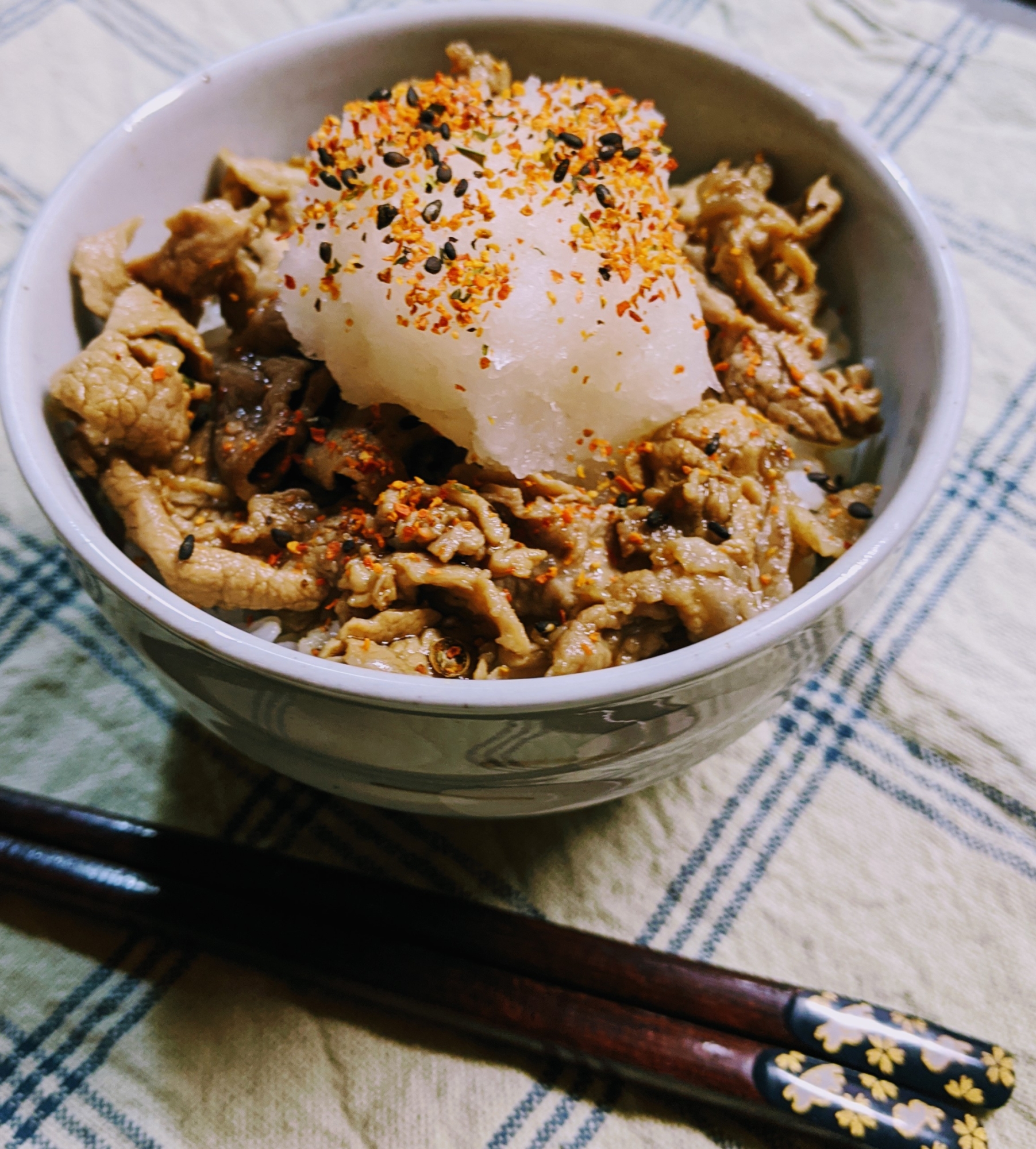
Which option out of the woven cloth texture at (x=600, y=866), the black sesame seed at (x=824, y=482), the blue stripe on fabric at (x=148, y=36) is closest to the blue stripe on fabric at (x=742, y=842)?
the woven cloth texture at (x=600, y=866)

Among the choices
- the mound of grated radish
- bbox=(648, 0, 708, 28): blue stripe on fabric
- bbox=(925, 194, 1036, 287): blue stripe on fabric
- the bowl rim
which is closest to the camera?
the bowl rim

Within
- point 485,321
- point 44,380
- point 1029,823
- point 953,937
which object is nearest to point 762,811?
point 953,937

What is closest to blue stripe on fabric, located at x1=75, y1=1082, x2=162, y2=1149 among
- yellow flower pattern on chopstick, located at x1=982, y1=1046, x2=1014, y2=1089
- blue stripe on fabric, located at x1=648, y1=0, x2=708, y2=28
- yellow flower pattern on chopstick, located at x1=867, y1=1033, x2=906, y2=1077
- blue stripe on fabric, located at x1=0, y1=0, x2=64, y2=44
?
yellow flower pattern on chopstick, located at x1=867, y1=1033, x2=906, y2=1077

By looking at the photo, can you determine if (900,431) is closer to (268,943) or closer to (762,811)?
(762,811)

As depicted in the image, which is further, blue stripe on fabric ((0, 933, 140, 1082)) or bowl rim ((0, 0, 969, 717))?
blue stripe on fabric ((0, 933, 140, 1082))

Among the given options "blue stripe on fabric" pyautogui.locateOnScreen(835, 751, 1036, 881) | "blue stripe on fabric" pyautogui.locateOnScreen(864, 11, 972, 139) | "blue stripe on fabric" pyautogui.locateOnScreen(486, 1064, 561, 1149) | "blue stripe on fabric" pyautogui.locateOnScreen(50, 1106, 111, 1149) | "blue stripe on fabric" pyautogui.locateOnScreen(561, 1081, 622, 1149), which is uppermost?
"blue stripe on fabric" pyautogui.locateOnScreen(864, 11, 972, 139)

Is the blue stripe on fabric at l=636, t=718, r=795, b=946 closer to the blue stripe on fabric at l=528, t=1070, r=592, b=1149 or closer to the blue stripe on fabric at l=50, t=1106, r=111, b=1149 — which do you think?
the blue stripe on fabric at l=528, t=1070, r=592, b=1149
